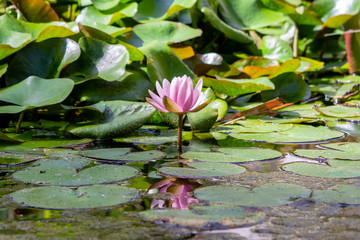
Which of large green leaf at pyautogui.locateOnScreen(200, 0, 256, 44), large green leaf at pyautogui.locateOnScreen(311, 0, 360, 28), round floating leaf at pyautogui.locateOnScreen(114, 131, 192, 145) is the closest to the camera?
round floating leaf at pyautogui.locateOnScreen(114, 131, 192, 145)

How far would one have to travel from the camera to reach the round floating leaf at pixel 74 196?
1053mm

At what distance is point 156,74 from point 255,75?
0.65 meters

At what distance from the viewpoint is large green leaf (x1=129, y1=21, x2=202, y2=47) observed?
252 cm

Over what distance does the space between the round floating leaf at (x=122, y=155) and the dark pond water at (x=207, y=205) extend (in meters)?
0.02

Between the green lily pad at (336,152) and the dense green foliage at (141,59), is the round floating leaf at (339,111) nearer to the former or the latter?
the dense green foliage at (141,59)

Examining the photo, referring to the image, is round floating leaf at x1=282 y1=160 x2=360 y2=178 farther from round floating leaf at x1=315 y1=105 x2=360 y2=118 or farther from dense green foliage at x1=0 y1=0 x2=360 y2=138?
round floating leaf at x1=315 y1=105 x2=360 y2=118

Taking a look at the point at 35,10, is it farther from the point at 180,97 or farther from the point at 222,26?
the point at 180,97

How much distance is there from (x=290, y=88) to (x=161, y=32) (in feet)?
2.56

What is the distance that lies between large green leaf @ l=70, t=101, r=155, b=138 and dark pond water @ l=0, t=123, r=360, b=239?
271mm

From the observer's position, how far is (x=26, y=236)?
34.6 inches

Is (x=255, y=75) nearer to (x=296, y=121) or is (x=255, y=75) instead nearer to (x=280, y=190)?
(x=296, y=121)

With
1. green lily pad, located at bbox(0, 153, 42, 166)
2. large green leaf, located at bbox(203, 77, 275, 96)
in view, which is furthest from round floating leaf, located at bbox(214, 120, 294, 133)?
green lily pad, located at bbox(0, 153, 42, 166)

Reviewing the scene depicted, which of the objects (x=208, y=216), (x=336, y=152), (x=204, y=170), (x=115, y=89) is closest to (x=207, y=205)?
(x=208, y=216)

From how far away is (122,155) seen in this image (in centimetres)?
152
